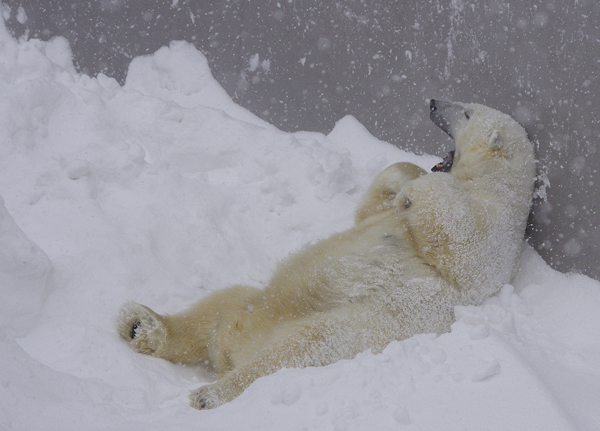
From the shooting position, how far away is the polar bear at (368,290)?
2.60 meters

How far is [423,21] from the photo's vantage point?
153 inches

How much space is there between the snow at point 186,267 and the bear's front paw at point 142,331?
0.23 feet

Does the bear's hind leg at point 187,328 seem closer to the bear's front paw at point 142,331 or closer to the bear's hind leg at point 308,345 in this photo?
the bear's front paw at point 142,331

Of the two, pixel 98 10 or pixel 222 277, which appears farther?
pixel 98 10

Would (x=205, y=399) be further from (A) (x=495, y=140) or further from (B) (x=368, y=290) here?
(A) (x=495, y=140)

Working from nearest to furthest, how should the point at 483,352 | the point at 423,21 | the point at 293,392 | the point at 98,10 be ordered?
the point at 293,392, the point at 483,352, the point at 423,21, the point at 98,10

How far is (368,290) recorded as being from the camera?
2832 mm

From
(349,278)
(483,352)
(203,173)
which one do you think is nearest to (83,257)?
(203,173)

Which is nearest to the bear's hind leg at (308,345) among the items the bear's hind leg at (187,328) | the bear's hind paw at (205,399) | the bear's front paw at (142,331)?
the bear's hind paw at (205,399)

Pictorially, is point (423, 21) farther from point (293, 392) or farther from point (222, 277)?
point (293, 392)

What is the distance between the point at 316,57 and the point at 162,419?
11.1 feet

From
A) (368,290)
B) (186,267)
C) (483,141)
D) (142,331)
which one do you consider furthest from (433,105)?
(142,331)

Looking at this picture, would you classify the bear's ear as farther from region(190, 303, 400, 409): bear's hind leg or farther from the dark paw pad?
the dark paw pad

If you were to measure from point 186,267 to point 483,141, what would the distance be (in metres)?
2.10
